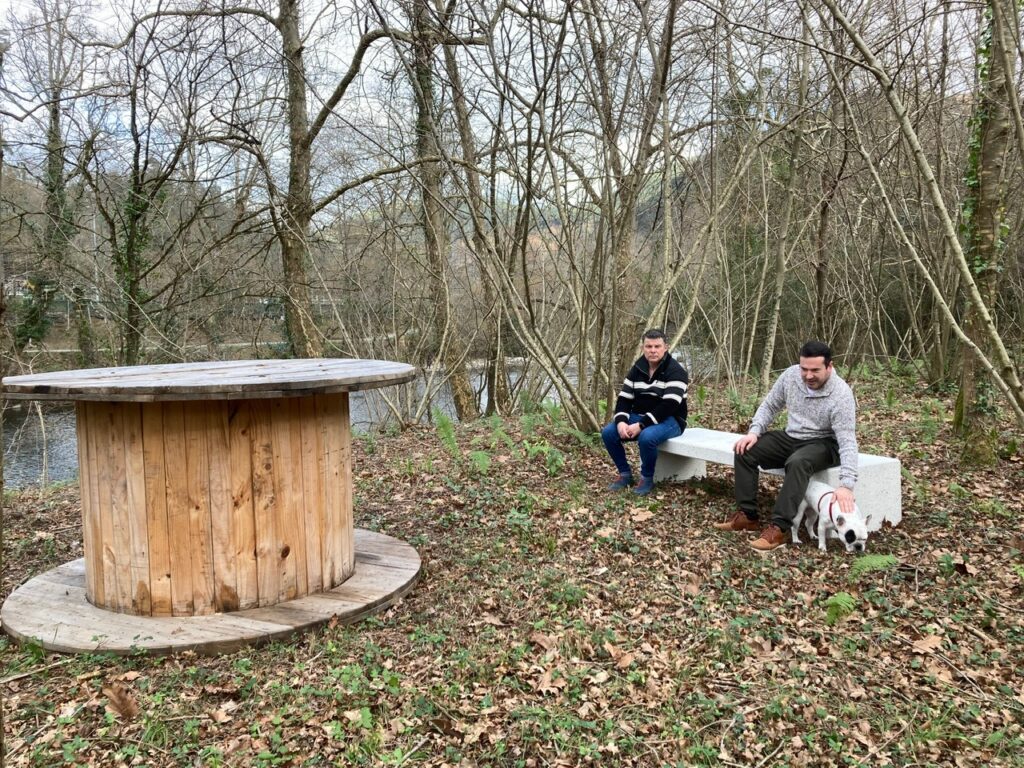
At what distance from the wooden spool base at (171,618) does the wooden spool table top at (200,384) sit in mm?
1095

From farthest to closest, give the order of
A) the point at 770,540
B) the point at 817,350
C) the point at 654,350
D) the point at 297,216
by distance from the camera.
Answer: the point at 297,216
the point at 654,350
the point at 817,350
the point at 770,540

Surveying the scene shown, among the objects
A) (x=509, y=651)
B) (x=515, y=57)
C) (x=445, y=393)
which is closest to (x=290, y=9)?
(x=515, y=57)

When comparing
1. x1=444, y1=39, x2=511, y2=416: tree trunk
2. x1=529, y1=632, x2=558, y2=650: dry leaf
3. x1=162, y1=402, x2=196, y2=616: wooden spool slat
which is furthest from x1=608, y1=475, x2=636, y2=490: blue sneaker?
x1=162, y1=402, x2=196, y2=616: wooden spool slat

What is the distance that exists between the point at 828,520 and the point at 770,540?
1.19 ft

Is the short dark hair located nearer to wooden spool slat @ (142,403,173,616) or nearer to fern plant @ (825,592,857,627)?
fern plant @ (825,592,857,627)

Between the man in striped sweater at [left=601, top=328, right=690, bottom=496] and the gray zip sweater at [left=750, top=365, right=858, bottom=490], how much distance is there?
74cm

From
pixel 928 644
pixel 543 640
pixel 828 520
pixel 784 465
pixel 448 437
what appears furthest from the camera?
pixel 448 437

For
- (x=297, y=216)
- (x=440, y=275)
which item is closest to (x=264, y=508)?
(x=440, y=275)

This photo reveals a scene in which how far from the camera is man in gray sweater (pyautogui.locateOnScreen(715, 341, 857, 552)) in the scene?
4469mm

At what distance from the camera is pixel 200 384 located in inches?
125

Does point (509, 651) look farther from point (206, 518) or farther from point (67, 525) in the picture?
point (67, 525)

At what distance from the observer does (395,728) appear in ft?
9.04

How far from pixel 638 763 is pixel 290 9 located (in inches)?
417

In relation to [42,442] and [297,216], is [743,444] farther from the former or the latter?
[42,442]
